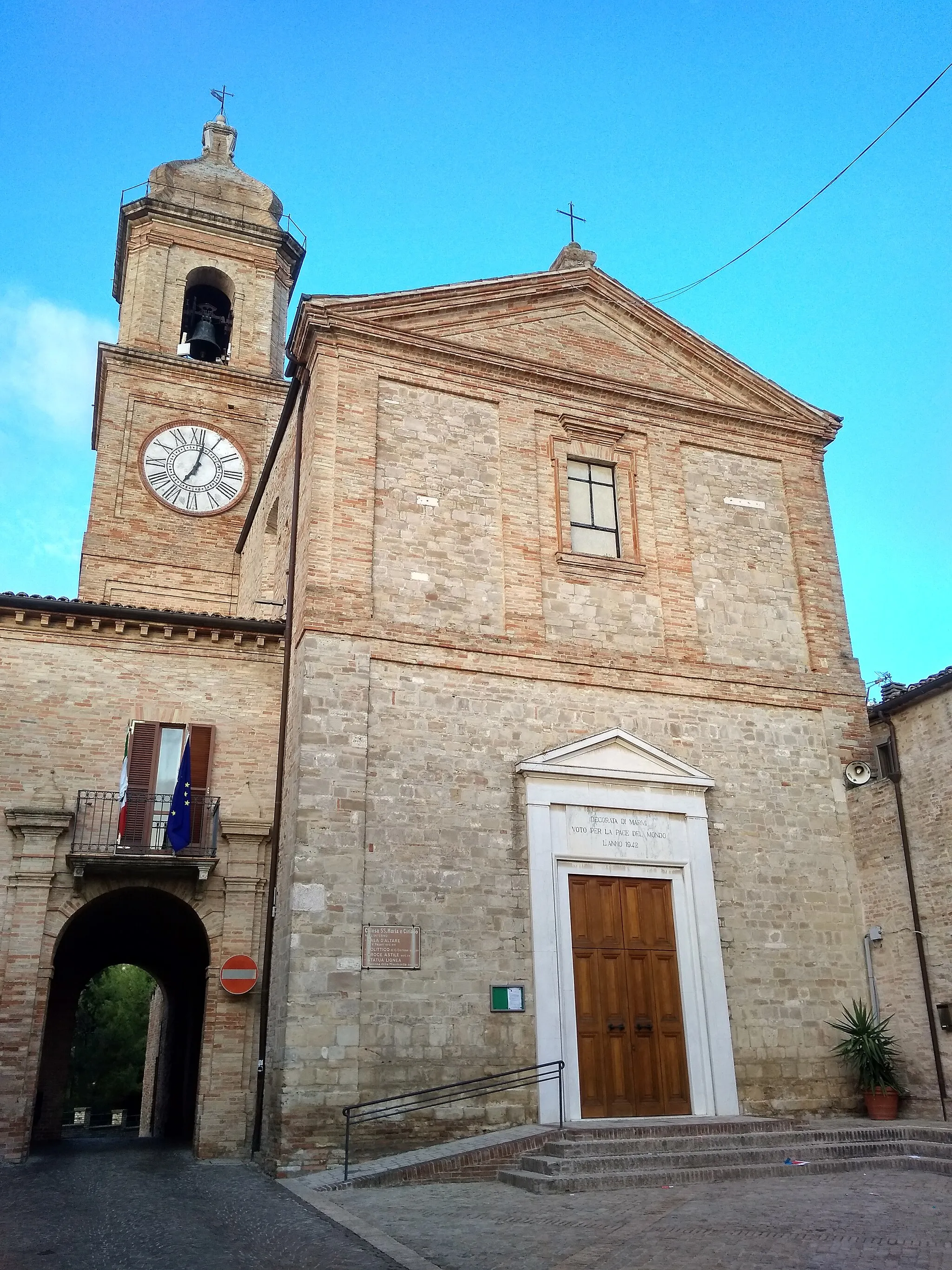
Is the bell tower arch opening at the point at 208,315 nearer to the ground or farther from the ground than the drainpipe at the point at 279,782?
farther from the ground

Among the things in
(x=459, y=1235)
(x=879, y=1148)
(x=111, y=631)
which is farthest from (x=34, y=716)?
(x=879, y=1148)

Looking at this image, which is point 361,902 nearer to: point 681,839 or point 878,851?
point 681,839

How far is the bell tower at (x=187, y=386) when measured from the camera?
22625mm

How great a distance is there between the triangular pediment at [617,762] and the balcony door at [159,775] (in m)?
4.10

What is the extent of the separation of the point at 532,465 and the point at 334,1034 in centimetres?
788

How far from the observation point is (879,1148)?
10.7 metres

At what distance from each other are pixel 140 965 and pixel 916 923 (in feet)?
45.3

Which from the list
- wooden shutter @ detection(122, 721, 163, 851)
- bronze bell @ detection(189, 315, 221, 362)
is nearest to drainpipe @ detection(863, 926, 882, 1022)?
wooden shutter @ detection(122, 721, 163, 851)

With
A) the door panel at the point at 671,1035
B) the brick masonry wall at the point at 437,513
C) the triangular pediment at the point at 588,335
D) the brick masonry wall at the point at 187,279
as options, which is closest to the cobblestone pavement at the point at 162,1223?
the door panel at the point at 671,1035

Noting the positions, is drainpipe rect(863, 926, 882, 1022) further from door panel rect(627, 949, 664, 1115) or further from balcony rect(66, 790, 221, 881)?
balcony rect(66, 790, 221, 881)

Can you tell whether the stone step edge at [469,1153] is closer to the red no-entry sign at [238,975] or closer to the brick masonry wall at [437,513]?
the red no-entry sign at [238,975]

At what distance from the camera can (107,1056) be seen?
120 feet

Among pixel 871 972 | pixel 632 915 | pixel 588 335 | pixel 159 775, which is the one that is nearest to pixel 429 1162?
pixel 632 915

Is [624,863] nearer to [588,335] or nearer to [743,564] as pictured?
[743,564]
